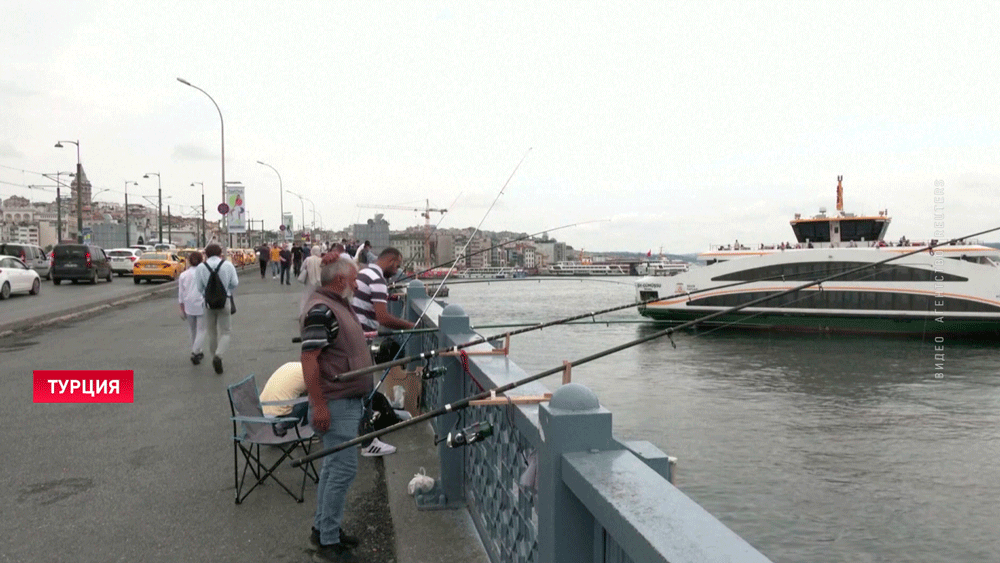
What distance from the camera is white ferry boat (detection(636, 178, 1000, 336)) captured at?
35.9m

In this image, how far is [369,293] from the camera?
720 centimetres

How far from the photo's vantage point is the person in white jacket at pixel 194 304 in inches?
426

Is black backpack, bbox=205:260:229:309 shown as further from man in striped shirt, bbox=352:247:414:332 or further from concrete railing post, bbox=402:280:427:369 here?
man in striped shirt, bbox=352:247:414:332

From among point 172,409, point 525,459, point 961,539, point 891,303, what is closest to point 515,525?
point 525,459

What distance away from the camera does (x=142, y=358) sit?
1216 cm

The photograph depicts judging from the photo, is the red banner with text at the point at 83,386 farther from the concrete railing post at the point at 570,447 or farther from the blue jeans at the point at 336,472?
the concrete railing post at the point at 570,447

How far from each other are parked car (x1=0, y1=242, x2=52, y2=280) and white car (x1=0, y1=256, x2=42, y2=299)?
8692mm

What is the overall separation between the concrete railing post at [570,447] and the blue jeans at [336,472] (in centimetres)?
199

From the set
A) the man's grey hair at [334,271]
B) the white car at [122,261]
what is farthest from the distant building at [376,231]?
the man's grey hair at [334,271]

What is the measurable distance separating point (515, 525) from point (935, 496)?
13853mm

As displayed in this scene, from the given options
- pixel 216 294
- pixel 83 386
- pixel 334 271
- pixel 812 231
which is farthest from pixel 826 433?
pixel 812 231

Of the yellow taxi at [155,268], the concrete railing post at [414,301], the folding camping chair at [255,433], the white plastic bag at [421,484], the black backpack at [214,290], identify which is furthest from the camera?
the yellow taxi at [155,268]

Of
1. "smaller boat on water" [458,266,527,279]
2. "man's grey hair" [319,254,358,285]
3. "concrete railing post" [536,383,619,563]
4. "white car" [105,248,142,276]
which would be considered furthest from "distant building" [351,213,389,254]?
"concrete railing post" [536,383,619,563]

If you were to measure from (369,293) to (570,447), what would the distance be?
481cm
